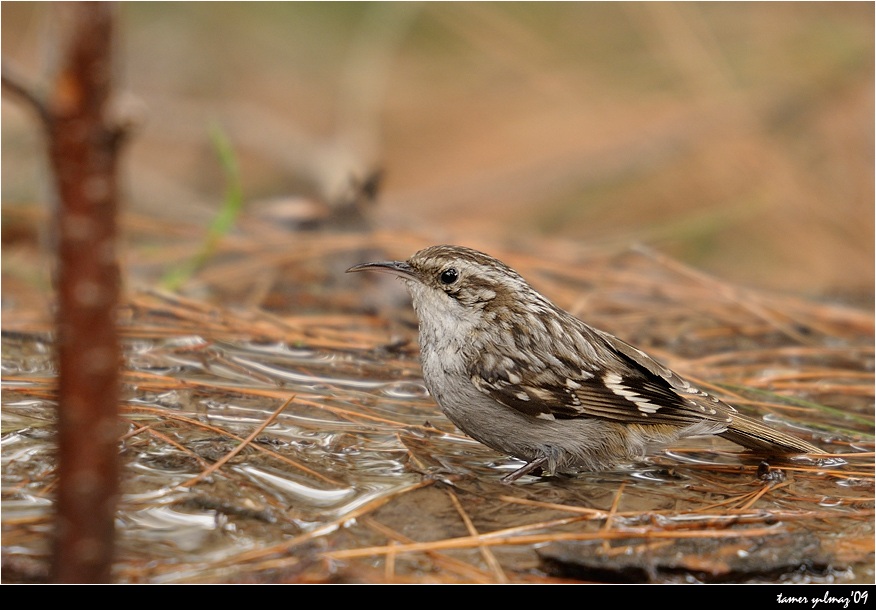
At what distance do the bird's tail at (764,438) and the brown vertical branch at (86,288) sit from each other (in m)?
2.54

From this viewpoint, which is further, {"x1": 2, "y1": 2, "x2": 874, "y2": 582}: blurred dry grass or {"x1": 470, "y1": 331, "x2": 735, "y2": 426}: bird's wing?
{"x1": 470, "y1": 331, "x2": 735, "y2": 426}: bird's wing

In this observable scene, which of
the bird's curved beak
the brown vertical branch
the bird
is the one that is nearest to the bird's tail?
the bird

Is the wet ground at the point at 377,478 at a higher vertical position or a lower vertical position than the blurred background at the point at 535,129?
lower

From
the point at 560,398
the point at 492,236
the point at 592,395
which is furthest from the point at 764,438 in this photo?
the point at 492,236

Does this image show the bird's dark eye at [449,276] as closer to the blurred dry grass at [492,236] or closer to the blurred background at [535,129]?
the blurred dry grass at [492,236]

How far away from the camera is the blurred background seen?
7.86 meters

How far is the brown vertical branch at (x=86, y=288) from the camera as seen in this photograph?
6.47 feet

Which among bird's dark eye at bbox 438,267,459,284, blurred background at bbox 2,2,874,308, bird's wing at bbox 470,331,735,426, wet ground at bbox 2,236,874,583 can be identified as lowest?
wet ground at bbox 2,236,874,583

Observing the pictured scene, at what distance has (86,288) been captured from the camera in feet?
6.75

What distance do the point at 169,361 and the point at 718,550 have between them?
267 cm

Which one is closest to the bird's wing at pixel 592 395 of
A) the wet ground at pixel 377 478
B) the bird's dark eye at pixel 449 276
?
the wet ground at pixel 377 478

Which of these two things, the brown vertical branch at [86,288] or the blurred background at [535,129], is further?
the blurred background at [535,129]

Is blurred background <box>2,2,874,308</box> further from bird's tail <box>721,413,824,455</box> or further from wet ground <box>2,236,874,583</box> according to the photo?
bird's tail <box>721,413,824,455</box>

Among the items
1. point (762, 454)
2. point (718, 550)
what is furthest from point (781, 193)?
point (718, 550)
